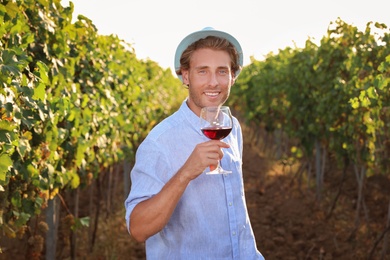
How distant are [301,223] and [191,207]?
6767mm

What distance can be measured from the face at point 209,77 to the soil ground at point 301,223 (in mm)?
4412

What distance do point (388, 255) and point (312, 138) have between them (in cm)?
367

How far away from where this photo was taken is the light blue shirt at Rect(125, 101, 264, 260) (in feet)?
7.75

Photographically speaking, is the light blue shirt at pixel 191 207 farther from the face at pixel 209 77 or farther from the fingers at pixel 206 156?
the fingers at pixel 206 156

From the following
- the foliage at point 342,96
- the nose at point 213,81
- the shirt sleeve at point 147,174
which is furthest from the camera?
the foliage at point 342,96

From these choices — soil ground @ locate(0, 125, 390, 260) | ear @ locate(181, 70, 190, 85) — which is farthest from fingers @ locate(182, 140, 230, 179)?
soil ground @ locate(0, 125, 390, 260)

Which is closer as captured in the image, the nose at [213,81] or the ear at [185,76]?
the nose at [213,81]

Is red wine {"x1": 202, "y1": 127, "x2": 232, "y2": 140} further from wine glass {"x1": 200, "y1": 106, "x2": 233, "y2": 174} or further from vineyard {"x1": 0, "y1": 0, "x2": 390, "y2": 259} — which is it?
vineyard {"x1": 0, "y1": 0, "x2": 390, "y2": 259}

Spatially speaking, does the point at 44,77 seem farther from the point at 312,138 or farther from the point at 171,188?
the point at 312,138

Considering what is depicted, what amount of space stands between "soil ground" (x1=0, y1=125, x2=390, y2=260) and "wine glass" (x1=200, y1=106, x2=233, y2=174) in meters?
4.45

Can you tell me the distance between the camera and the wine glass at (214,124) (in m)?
2.29

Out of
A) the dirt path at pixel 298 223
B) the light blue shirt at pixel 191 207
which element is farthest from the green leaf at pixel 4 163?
the dirt path at pixel 298 223

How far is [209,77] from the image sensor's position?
2.41 m

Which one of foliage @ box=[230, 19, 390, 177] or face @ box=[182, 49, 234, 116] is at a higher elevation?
foliage @ box=[230, 19, 390, 177]
